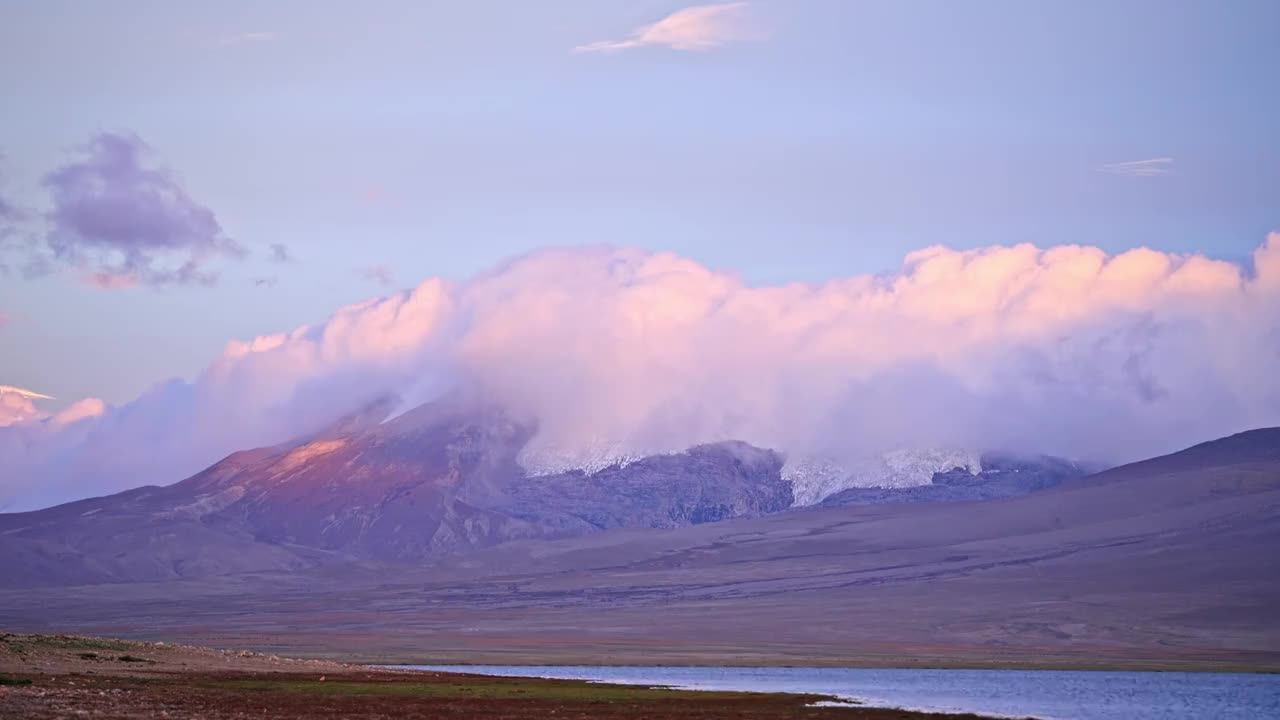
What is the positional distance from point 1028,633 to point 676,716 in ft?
368

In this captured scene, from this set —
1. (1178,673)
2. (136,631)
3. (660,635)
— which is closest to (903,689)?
(1178,673)

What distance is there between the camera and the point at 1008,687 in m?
95.8

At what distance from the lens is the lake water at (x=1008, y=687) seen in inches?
2911

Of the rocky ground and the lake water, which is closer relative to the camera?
the rocky ground

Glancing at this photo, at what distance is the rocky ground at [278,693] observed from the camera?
5612cm

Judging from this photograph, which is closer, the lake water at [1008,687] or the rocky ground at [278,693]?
the rocky ground at [278,693]

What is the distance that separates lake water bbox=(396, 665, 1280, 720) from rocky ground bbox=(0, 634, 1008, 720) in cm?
799

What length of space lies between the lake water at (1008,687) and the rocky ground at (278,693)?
799 cm

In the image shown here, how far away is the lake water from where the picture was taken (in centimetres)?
7394

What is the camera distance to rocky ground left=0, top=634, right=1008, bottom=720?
5612 cm

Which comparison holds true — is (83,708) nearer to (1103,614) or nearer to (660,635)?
(660,635)

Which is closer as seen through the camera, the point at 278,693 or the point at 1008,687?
the point at 278,693

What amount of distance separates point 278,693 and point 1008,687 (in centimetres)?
4655

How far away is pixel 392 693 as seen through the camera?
2805 inches
